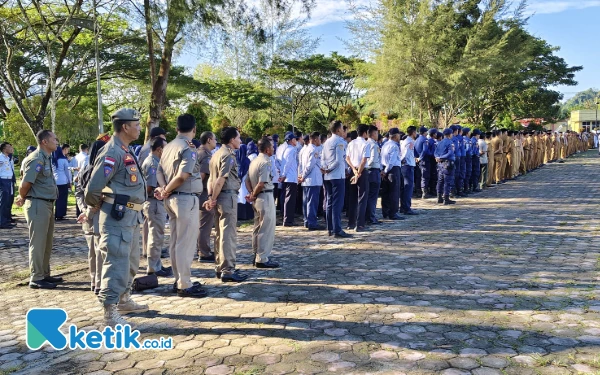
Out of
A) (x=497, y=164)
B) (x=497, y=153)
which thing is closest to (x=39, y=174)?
(x=497, y=153)

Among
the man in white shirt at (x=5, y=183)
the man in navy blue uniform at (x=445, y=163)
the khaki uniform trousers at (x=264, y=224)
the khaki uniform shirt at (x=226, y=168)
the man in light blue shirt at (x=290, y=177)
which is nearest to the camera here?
the khaki uniform shirt at (x=226, y=168)

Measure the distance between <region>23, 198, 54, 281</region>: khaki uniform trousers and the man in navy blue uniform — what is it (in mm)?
8935

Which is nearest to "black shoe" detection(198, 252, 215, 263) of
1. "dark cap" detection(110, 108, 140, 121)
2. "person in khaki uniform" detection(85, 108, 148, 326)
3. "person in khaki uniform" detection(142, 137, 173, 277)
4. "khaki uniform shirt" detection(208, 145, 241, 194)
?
"person in khaki uniform" detection(142, 137, 173, 277)

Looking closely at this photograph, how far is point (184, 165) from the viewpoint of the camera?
5.11 meters

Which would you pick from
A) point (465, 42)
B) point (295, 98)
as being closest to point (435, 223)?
point (465, 42)

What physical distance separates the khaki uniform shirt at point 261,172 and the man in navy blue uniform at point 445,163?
6.79 meters

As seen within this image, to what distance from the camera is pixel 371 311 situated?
468cm

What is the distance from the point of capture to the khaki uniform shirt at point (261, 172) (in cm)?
638

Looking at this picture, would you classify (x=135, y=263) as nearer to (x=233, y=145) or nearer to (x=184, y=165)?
(x=184, y=165)

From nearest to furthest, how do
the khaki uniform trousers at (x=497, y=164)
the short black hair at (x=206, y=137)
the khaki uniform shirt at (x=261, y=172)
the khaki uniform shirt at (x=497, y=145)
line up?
the khaki uniform shirt at (x=261, y=172) → the short black hair at (x=206, y=137) → the khaki uniform shirt at (x=497, y=145) → the khaki uniform trousers at (x=497, y=164)

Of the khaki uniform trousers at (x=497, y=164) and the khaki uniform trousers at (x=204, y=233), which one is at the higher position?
the khaki uniform trousers at (x=497, y=164)

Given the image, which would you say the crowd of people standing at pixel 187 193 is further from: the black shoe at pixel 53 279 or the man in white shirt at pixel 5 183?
the man in white shirt at pixel 5 183

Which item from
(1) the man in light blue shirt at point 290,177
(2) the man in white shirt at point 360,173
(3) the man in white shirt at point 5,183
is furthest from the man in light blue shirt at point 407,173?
(3) the man in white shirt at point 5,183

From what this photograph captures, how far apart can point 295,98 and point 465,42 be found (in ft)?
81.5
